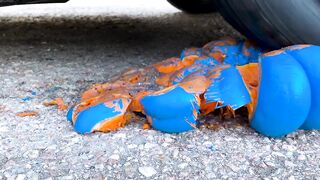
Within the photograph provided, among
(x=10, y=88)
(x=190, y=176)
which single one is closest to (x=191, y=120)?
(x=190, y=176)

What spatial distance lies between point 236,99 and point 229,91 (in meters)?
0.03

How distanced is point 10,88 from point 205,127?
66 centimetres

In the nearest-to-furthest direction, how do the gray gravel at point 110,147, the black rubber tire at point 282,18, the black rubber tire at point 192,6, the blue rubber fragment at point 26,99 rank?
the gray gravel at point 110,147
the black rubber tire at point 282,18
the blue rubber fragment at point 26,99
the black rubber tire at point 192,6

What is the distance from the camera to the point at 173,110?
3.34 ft

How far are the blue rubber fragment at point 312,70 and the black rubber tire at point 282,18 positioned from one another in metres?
0.12

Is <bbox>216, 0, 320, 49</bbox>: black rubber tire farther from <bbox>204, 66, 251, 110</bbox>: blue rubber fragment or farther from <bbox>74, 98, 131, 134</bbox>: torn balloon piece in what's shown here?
<bbox>74, 98, 131, 134</bbox>: torn balloon piece

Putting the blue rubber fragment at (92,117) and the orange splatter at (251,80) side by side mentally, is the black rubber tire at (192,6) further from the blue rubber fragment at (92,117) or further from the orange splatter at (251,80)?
the blue rubber fragment at (92,117)

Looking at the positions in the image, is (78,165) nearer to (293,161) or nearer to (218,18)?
(293,161)

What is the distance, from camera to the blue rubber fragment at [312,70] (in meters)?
0.99

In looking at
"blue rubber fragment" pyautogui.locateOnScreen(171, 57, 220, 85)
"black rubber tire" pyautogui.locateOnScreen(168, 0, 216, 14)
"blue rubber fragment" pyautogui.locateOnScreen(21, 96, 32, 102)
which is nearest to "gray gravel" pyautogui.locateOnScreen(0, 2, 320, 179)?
"blue rubber fragment" pyautogui.locateOnScreen(21, 96, 32, 102)

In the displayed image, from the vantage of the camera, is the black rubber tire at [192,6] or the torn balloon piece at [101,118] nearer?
the torn balloon piece at [101,118]

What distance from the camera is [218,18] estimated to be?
2.62m

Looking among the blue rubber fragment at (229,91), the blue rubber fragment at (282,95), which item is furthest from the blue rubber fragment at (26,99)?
the blue rubber fragment at (282,95)

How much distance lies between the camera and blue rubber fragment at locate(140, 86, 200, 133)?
1.02 metres
